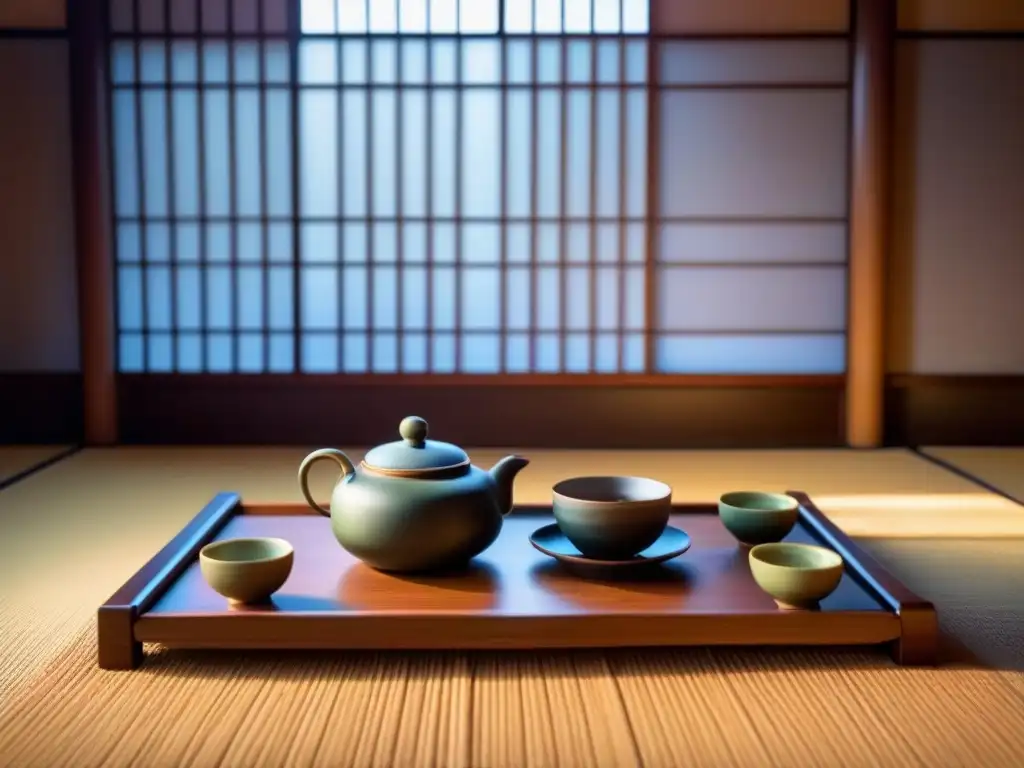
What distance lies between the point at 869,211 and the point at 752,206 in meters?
0.46

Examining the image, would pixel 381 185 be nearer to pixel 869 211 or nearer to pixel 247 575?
pixel 869 211

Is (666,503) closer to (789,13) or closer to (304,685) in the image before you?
(304,685)

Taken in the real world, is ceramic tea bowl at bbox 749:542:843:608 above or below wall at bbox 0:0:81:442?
below

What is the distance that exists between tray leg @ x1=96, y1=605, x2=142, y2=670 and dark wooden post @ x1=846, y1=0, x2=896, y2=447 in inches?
134

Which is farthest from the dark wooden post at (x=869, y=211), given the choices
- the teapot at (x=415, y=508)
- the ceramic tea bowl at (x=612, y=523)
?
the teapot at (x=415, y=508)

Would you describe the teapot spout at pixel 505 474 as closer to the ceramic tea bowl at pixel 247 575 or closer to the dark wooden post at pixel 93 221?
the ceramic tea bowl at pixel 247 575

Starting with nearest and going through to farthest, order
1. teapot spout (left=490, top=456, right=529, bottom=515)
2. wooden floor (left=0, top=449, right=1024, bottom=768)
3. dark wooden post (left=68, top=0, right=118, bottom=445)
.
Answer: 1. wooden floor (left=0, top=449, right=1024, bottom=768)
2. teapot spout (left=490, top=456, right=529, bottom=515)
3. dark wooden post (left=68, top=0, right=118, bottom=445)

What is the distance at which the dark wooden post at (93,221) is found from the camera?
442 cm

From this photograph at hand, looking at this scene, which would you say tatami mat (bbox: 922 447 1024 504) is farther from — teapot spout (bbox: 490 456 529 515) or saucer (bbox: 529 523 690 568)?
teapot spout (bbox: 490 456 529 515)

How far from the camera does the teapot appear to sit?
1.92 meters

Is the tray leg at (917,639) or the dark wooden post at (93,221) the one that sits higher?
the dark wooden post at (93,221)

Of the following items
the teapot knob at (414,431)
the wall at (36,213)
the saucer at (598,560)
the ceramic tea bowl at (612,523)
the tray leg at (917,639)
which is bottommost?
the tray leg at (917,639)

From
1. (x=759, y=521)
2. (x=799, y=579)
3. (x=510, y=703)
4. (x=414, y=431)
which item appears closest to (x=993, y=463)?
(x=759, y=521)

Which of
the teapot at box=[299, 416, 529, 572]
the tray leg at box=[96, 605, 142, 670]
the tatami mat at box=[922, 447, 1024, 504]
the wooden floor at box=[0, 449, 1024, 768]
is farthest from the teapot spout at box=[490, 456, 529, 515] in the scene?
the tatami mat at box=[922, 447, 1024, 504]
